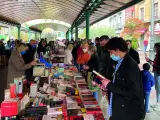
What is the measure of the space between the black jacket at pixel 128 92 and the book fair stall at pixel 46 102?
1.26ft

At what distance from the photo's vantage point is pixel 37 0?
540 inches

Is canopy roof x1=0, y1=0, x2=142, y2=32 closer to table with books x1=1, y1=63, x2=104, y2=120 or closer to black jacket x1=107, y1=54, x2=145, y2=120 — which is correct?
table with books x1=1, y1=63, x2=104, y2=120

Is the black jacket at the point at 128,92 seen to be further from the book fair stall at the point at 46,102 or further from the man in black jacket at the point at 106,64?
the man in black jacket at the point at 106,64

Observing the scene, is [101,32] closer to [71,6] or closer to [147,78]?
[71,6]

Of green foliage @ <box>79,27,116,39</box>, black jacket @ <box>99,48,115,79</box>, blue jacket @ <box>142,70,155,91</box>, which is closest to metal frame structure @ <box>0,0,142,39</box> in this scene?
blue jacket @ <box>142,70,155,91</box>

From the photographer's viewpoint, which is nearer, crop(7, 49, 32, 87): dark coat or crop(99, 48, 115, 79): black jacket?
crop(99, 48, 115, 79): black jacket

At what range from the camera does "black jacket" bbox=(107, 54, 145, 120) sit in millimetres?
2488

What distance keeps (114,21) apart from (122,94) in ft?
180

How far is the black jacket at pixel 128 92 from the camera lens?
8.16ft

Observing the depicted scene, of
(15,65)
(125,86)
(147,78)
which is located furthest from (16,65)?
(125,86)

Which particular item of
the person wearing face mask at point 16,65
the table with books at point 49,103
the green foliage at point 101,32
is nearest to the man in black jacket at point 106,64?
the table with books at point 49,103

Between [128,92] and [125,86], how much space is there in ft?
0.25

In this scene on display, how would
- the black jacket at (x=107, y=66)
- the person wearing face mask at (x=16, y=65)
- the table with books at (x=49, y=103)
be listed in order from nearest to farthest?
the table with books at (x=49, y=103) < the black jacket at (x=107, y=66) < the person wearing face mask at (x=16, y=65)

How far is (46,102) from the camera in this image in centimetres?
335
